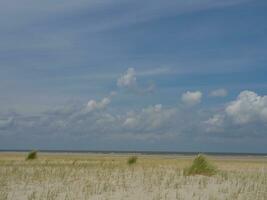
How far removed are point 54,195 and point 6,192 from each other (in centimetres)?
187

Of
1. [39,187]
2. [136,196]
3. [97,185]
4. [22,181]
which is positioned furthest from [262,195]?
[22,181]

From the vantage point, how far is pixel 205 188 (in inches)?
752

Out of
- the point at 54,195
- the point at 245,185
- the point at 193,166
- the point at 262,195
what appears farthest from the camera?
the point at 193,166

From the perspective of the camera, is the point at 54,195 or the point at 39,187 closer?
the point at 54,195


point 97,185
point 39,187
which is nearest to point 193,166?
point 97,185

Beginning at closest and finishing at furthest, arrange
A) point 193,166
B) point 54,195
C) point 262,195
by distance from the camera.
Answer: point 54,195 < point 262,195 < point 193,166

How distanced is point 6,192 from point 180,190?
5.81 m

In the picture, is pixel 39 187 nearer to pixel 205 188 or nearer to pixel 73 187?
pixel 73 187

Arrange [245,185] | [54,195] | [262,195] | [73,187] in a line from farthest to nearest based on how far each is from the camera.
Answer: [245,185] → [73,187] → [262,195] → [54,195]

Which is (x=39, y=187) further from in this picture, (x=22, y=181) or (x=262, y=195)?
(x=262, y=195)

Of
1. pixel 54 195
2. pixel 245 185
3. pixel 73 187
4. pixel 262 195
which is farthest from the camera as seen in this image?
pixel 245 185

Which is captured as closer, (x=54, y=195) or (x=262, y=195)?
(x=54, y=195)

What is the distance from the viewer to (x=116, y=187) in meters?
19.3

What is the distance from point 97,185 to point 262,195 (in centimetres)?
594
